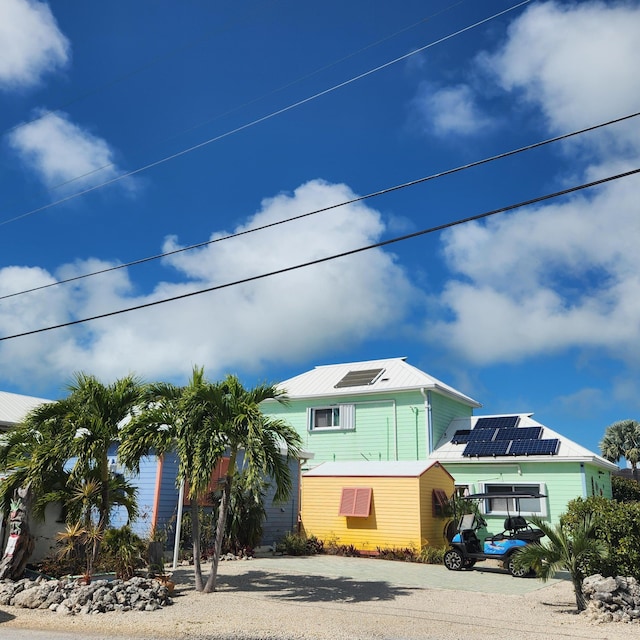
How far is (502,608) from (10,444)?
1150 cm

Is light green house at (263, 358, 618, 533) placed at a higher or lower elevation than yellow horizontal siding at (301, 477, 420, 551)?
higher

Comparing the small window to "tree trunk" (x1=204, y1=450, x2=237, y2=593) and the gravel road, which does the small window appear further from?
"tree trunk" (x1=204, y1=450, x2=237, y2=593)

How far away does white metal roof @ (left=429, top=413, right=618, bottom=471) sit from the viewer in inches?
854

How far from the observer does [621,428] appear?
47.2 metres

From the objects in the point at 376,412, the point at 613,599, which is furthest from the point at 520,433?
the point at 613,599

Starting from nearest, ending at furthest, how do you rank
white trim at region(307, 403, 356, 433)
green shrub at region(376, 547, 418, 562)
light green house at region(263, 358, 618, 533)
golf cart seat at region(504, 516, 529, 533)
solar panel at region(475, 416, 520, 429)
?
golf cart seat at region(504, 516, 529, 533) < green shrub at region(376, 547, 418, 562) < light green house at region(263, 358, 618, 533) < solar panel at region(475, 416, 520, 429) < white trim at region(307, 403, 356, 433)

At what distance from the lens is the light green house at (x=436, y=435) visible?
22016 millimetres

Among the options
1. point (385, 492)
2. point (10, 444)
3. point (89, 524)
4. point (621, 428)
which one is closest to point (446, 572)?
point (385, 492)

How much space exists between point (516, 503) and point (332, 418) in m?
9.38

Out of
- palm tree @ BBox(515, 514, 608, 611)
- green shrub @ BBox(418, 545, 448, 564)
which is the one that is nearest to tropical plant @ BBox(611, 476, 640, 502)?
green shrub @ BBox(418, 545, 448, 564)

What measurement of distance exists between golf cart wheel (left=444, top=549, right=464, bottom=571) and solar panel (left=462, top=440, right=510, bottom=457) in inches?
Result: 247

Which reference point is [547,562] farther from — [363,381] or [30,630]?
[363,381]

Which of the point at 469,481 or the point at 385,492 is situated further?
the point at 469,481

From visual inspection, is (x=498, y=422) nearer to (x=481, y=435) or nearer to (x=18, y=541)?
(x=481, y=435)
